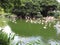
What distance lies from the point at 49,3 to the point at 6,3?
2087 centimetres

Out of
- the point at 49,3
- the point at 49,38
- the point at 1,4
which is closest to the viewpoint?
the point at 1,4

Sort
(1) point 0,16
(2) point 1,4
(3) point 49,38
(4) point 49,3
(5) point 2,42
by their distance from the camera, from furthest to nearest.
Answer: (4) point 49,3 → (1) point 0,16 → (3) point 49,38 → (2) point 1,4 → (5) point 2,42

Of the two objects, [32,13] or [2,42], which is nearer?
[2,42]

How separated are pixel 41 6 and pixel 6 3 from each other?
67.4 ft

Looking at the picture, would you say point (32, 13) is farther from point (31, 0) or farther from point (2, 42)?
point (2, 42)

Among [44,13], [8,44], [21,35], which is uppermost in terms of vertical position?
[8,44]

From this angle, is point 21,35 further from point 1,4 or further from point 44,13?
point 44,13

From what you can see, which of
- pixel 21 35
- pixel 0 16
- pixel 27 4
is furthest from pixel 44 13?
pixel 21 35

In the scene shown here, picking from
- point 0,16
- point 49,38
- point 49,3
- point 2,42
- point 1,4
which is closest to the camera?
point 2,42

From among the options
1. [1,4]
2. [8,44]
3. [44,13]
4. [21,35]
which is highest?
[1,4]

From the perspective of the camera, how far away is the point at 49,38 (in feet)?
48.4

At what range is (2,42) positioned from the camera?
18.7 feet

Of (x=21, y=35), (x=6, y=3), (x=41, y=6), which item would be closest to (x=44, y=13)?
(x=41, y=6)

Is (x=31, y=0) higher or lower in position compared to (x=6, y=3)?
lower
